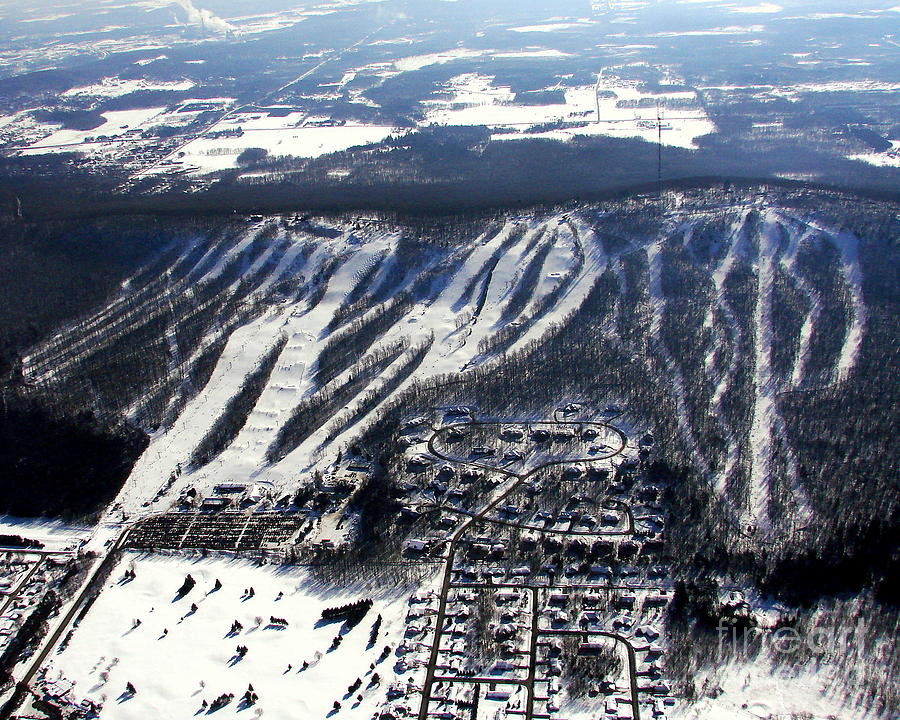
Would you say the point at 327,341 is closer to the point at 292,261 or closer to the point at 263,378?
the point at 263,378

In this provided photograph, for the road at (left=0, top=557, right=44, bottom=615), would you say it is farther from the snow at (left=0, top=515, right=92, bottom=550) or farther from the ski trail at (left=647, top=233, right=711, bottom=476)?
the ski trail at (left=647, top=233, right=711, bottom=476)

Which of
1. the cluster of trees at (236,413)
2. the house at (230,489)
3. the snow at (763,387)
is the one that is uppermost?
the snow at (763,387)

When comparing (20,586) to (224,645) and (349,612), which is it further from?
(349,612)

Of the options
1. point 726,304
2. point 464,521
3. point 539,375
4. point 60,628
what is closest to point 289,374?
point 539,375

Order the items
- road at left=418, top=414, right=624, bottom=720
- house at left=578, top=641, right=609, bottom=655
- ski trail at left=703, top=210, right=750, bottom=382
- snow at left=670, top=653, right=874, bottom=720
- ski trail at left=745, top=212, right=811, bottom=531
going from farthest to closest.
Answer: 1. ski trail at left=703, top=210, right=750, bottom=382
2. ski trail at left=745, top=212, right=811, bottom=531
3. house at left=578, top=641, right=609, bottom=655
4. road at left=418, top=414, right=624, bottom=720
5. snow at left=670, top=653, right=874, bottom=720

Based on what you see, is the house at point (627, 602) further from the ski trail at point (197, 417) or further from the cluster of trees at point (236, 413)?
the cluster of trees at point (236, 413)

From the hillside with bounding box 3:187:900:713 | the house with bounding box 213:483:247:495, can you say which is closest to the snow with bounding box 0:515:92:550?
the hillside with bounding box 3:187:900:713

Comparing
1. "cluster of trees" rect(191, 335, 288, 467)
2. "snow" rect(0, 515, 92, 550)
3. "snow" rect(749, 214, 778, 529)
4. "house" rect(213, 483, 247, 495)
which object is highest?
"snow" rect(749, 214, 778, 529)

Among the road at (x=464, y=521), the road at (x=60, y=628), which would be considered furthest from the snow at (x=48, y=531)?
the road at (x=464, y=521)
